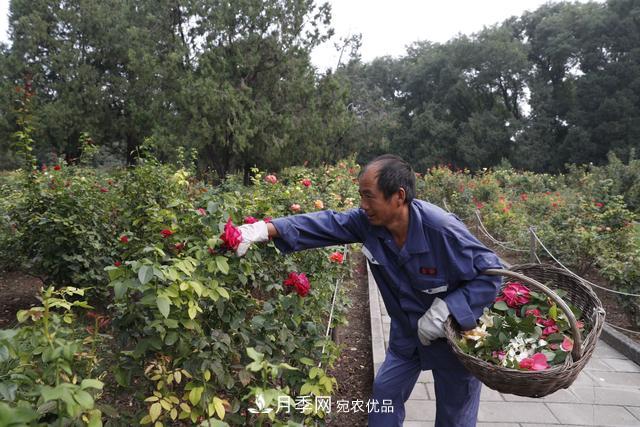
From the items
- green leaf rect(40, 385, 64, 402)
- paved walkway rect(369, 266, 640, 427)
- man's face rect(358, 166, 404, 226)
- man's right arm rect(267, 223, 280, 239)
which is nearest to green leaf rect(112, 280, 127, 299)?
green leaf rect(40, 385, 64, 402)

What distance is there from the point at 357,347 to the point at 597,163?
28153mm

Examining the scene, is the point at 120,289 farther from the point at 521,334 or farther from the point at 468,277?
the point at 521,334

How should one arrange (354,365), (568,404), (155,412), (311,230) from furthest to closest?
1. (354,365)
2. (568,404)
3. (311,230)
4. (155,412)

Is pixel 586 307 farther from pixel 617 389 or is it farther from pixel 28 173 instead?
pixel 28 173

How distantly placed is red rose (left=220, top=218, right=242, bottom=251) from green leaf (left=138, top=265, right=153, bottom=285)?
355 millimetres

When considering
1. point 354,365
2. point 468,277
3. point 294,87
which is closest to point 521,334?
point 468,277

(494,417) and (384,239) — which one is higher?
(384,239)

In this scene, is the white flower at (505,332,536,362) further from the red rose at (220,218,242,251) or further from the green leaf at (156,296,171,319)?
the green leaf at (156,296,171,319)

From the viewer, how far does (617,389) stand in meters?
3.23

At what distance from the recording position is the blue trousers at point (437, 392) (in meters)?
1.95

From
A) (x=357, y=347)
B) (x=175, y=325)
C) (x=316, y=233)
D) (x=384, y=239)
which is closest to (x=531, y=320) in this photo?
(x=384, y=239)

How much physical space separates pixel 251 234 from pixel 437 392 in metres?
1.09

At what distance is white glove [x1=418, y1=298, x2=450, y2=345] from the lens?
1.77 meters

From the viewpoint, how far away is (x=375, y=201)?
177cm
